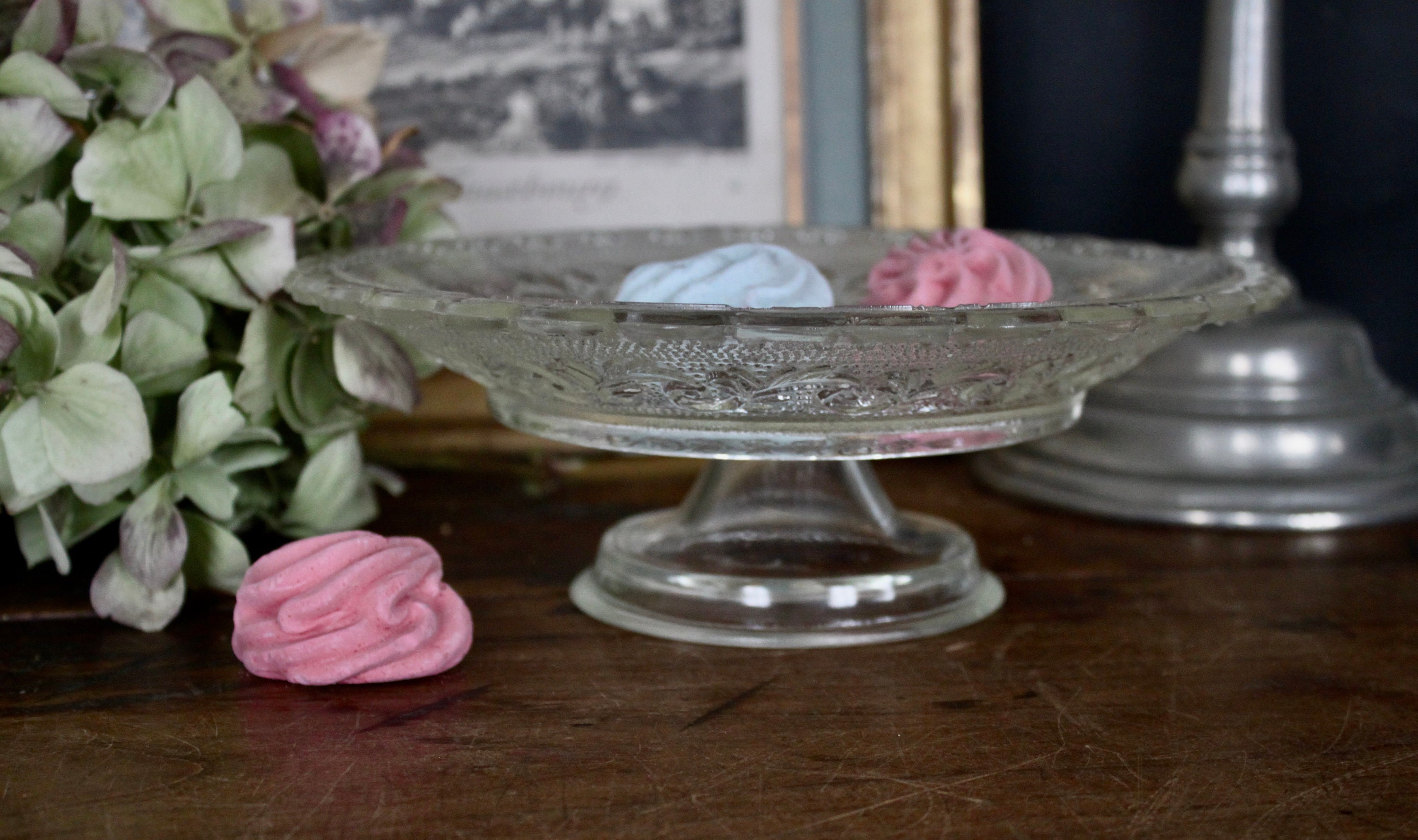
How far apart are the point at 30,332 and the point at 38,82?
0.09 meters

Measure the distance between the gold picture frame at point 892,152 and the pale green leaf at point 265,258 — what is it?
267 millimetres

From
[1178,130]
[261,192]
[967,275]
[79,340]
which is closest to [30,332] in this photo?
[79,340]

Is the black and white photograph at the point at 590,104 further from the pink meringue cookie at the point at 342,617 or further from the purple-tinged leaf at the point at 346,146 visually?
the pink meringue cookie at the point at 342,617

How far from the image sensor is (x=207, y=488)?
0.51 metres

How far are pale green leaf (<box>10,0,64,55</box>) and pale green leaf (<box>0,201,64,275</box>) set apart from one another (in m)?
0.06

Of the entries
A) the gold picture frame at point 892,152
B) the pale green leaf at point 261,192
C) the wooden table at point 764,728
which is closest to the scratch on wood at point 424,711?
the wooden table at point 764,728

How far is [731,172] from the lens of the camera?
2.70 feet

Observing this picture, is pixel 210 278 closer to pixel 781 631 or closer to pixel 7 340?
pixel 7 340

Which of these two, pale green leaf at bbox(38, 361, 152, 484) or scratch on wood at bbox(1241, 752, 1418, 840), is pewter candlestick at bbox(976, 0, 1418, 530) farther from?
pale green leaf at bbox(38, 361, 152, 484)

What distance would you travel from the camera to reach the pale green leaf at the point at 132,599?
50 centimetres

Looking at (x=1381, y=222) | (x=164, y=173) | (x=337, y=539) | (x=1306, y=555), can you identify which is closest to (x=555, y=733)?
(x=337, y=539)

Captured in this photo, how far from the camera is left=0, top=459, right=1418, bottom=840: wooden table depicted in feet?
1.20

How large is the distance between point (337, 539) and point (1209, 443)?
1.40 feet

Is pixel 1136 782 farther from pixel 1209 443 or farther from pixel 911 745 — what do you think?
pixel 1209 443
